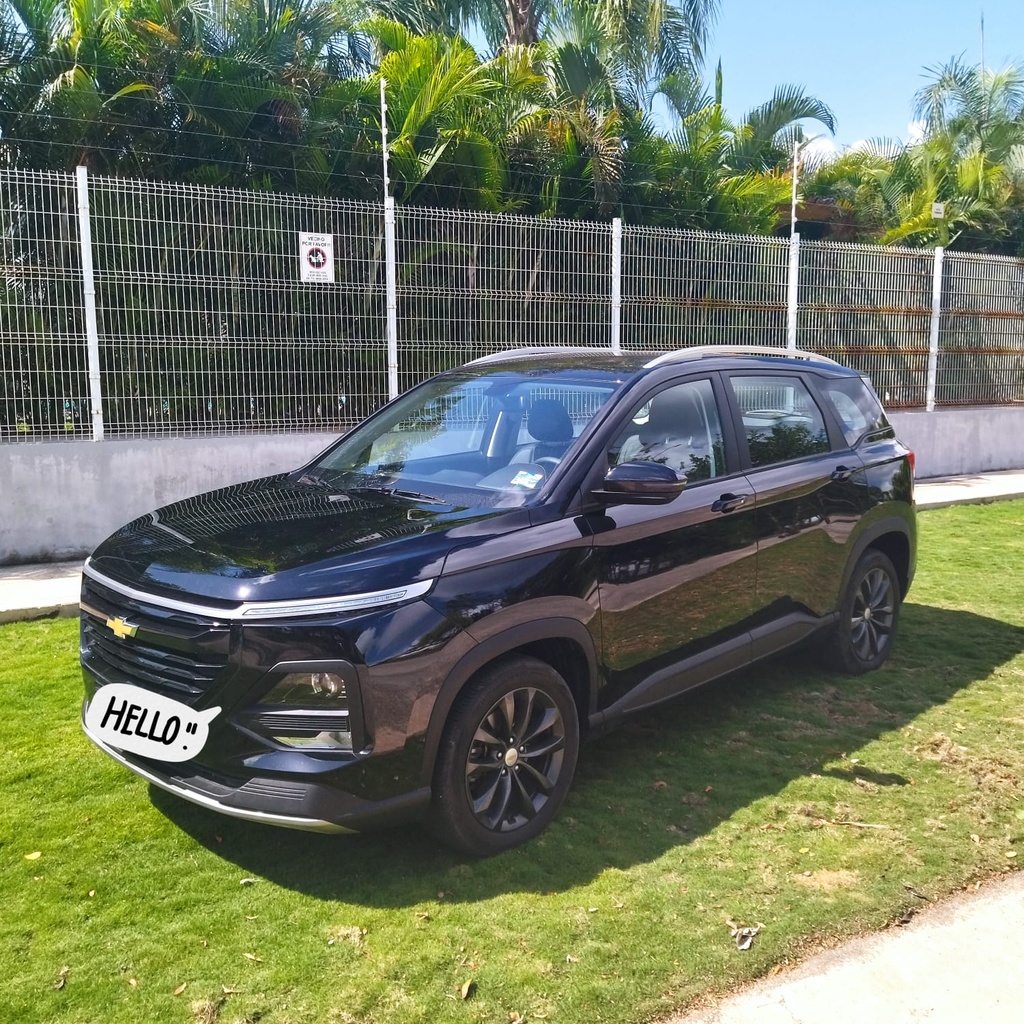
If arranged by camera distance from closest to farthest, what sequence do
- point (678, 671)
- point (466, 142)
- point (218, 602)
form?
point (218, 602) → point (678, 671) → point (466, 142)

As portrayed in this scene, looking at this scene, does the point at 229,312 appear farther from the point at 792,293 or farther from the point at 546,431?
the point at 792,293

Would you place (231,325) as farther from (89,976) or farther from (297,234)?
(89,976)

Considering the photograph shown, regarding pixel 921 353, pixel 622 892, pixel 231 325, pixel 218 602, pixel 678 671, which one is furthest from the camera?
pixel 921 353

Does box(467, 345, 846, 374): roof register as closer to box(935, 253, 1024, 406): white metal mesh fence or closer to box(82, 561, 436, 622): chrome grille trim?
box(82, 561, 436, 622): chrome grille trim

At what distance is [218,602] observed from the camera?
3.11 metres

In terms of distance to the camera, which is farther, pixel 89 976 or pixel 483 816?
pixel 483 816

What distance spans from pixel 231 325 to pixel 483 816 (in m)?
6.21

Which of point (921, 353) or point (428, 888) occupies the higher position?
point (921, 353)

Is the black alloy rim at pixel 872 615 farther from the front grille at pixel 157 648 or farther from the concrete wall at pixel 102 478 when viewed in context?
the concrete wall at pixel 102 478

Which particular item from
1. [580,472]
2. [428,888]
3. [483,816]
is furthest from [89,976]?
[580,472]

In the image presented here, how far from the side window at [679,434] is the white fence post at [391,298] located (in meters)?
5.22

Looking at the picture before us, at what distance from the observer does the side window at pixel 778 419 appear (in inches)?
183

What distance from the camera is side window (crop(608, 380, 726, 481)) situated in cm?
404

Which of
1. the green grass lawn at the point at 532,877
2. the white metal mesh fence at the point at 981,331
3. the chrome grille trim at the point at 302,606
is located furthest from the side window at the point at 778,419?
the white metal mesh fence at the point at 981,331
